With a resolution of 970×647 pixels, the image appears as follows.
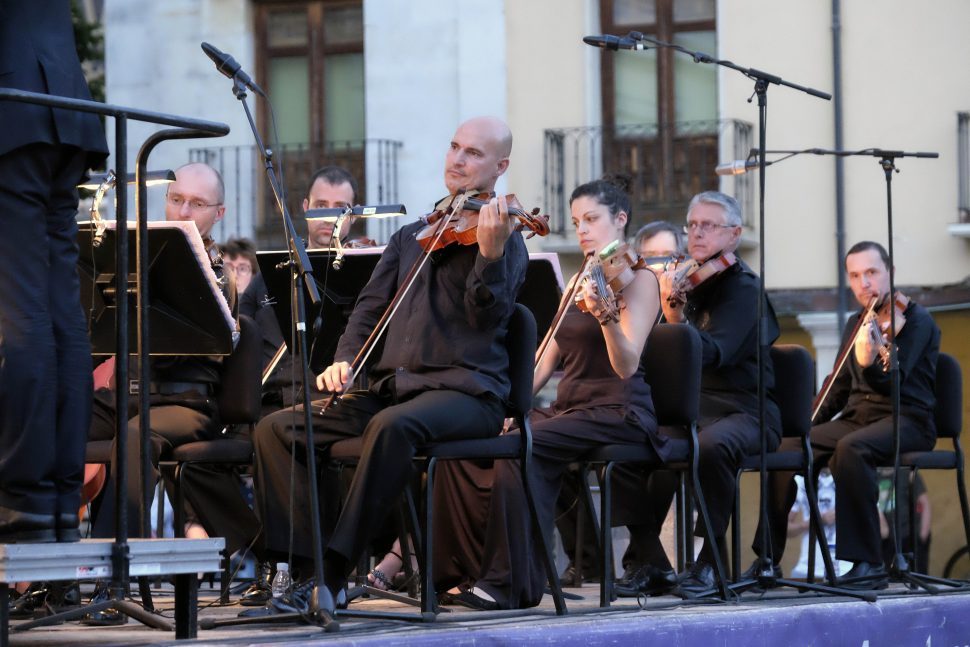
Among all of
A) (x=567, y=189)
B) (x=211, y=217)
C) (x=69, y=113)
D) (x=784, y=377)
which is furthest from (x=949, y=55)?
(x=69, y=113)

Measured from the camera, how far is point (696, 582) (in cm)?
596

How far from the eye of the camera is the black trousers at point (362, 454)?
15.2ft

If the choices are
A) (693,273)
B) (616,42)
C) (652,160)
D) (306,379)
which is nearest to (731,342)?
(693,273)

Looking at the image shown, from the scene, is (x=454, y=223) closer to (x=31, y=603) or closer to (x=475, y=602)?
(x=475, y=602)

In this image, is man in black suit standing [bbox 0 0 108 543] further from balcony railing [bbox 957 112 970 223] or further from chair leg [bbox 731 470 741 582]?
balcony railing [bbox 957 112 970 223]

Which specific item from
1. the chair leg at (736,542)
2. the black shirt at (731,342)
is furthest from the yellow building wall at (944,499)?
the chair leg at (736,542)

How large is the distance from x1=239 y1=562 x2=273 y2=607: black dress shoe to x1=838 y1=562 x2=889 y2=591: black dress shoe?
7.39ft

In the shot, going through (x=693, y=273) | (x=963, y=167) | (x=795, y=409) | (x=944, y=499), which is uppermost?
(x=963, y=167)

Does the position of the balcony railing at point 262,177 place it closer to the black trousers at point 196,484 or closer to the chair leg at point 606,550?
the black trousers at point 196,484

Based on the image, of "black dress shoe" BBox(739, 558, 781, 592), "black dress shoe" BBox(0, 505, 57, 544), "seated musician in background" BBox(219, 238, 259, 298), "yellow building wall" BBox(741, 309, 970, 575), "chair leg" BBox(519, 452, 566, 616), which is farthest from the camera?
"yellow building wall" BBox(741, 309, 970, 575)

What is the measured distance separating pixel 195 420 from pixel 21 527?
1920 millimetres

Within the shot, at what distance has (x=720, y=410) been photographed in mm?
6387

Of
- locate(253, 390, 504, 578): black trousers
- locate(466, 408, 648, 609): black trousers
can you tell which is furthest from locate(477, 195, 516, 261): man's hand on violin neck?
locate(466, 408, 648, 609): black trousers

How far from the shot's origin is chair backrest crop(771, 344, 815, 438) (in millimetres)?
6473
